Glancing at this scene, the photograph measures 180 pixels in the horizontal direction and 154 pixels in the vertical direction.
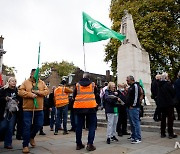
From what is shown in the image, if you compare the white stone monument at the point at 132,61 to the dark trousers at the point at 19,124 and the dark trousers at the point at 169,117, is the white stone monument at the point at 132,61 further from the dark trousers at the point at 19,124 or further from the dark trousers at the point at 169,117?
the dark trousers at the point at 19,124

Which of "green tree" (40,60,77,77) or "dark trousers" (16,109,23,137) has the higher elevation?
"green tree" (40,60,77,77)

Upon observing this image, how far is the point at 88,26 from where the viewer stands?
8.70m

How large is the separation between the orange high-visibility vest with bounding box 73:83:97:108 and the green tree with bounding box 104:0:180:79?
1723 cm

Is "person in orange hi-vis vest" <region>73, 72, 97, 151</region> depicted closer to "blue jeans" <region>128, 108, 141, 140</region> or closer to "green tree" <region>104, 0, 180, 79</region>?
"blue jeans" <region>128, 108, 141, 140</region>

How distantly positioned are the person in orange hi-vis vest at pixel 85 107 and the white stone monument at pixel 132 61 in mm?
9046

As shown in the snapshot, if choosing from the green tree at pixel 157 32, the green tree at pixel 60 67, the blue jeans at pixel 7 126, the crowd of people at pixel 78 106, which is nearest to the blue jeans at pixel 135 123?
the crowd of people at pixel 78 106

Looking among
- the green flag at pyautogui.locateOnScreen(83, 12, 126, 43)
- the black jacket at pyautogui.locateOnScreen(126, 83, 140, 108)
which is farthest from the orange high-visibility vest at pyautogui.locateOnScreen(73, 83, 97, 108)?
the green flag at pyautogui.locateOnScreen(83, 12, 126, 43)

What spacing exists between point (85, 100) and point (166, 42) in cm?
1972

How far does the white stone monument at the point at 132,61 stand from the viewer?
1437 cm

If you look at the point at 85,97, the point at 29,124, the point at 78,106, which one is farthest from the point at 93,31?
the point at 29,124

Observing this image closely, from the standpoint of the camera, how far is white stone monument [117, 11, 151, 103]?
14.4 metres

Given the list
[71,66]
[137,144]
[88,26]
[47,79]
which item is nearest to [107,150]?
[137,144]

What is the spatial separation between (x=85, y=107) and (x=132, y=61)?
9.54 m

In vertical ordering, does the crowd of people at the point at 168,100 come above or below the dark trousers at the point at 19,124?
above
